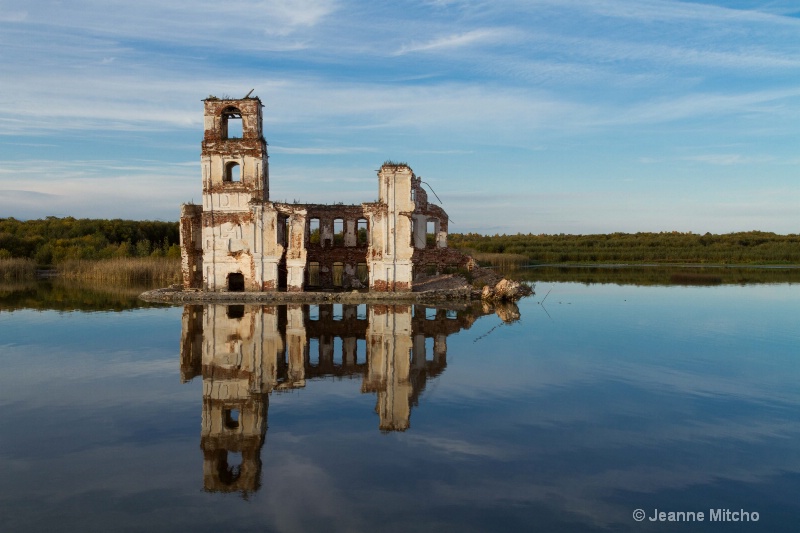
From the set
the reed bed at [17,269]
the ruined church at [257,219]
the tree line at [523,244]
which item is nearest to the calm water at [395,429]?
the ruined church at [257,219]

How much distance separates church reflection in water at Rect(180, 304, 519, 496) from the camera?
9398 mm

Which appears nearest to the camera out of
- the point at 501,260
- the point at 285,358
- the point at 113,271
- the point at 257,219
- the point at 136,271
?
the point at 285,358

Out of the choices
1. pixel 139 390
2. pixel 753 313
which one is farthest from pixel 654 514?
pixel 753 313

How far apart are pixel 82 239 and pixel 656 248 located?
6252 cm

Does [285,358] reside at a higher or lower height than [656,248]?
lower

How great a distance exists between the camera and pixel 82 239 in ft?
187

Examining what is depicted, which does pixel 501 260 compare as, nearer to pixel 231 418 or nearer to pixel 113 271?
pixel 113 271

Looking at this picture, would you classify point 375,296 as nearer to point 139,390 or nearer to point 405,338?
point 405,338

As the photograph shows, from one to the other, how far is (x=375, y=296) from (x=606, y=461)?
2015 centimetres

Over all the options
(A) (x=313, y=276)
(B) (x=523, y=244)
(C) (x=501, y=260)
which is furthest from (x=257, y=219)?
(B) (x=523, y=244)

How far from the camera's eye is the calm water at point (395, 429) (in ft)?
23.2

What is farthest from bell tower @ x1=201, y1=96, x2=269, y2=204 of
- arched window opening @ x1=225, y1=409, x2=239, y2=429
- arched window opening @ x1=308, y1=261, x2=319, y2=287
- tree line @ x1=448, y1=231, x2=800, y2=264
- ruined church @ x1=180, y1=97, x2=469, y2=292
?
tree line @ x1=448, y1=231, x2=800, y2=264

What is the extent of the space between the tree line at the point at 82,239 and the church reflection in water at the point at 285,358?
27.8m

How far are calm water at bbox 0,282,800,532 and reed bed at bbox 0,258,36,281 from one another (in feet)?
101
